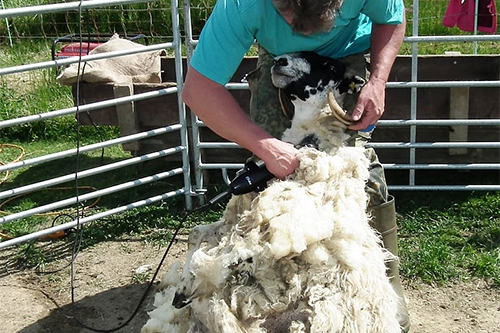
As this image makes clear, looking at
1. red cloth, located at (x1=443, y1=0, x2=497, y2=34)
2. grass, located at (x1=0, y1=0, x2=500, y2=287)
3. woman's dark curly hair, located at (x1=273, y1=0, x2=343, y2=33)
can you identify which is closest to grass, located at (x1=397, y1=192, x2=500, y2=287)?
grass, located at (x1=0, y1=0, x2=500, y2=287)

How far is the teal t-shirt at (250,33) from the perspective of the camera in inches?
98.7

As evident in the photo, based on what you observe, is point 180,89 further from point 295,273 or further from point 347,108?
point 295,273

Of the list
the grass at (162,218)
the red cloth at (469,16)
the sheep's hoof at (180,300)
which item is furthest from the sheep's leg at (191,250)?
the red cloth at (469,16)

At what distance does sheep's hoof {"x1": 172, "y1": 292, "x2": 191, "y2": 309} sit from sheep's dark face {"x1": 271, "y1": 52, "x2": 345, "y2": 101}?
2.90 feet

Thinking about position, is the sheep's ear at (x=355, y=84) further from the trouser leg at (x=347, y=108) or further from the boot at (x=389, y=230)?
the boot at (x=389, y=230)

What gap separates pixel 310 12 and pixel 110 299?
219 cm

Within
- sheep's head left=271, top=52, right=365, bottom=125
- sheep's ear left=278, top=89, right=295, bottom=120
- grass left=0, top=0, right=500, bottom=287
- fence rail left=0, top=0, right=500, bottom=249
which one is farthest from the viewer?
fence rail left=0, top=0, right=500, bottom=249

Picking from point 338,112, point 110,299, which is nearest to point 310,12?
point 338,112

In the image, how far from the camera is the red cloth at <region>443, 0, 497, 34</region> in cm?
699

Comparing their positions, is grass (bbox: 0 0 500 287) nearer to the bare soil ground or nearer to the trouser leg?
the bare soil ground

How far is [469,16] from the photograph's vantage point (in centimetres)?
698

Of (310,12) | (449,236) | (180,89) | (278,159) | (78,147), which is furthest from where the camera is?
(180,89)

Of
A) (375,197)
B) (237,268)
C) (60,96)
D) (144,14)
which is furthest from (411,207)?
(144,14)

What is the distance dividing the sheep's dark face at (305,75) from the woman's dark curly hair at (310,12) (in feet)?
0.61
